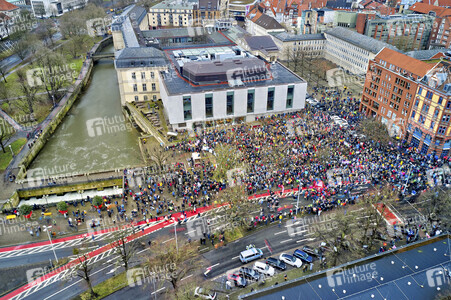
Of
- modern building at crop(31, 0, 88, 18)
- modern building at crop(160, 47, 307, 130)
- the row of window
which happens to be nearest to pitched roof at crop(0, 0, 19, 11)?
modern building at crop(31, 0, 88, 18)

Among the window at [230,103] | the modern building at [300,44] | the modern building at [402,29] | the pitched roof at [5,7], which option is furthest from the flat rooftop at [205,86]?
the pitched roof at [5,7]

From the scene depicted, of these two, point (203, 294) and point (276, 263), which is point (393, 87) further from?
point (203, 294)

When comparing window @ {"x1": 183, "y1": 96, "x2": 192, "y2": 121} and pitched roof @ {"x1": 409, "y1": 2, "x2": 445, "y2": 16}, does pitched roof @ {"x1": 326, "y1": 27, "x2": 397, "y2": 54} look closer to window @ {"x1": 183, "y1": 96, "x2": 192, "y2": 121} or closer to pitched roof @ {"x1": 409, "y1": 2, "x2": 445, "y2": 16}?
pitched roof @ {"x1": 409, "y1": 2, "x2": 445, "y2": 16}

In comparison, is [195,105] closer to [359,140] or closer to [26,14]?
[359,140]

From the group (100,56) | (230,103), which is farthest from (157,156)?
(100,56)

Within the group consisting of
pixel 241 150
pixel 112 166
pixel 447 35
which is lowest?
pixel 112 166

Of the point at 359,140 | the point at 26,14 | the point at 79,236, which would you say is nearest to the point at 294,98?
the point at 359,140

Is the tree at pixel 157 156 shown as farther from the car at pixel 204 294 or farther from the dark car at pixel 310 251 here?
the dark car at pixel 310 251
